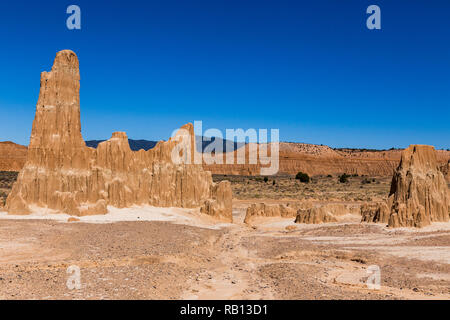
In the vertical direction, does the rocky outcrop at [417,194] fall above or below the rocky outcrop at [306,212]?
above

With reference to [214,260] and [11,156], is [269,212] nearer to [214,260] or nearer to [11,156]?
[214,260]

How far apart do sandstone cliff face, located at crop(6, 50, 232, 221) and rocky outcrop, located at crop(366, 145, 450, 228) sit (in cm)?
1244

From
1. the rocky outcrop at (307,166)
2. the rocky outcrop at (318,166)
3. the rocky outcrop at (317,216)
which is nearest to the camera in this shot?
the rocky outcrop at (317,216)

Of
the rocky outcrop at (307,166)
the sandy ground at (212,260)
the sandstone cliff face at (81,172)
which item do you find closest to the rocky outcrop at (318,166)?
the rocky outcrop at (307,166)

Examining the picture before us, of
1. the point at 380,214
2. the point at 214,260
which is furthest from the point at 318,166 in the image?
the point at 214,260

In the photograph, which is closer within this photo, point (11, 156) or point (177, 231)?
point (177, 231)

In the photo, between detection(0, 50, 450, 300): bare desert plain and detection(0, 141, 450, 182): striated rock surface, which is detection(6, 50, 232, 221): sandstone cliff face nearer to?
detection(0, 50, 450, 300): bare desert plain

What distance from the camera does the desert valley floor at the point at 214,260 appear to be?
11562 mm

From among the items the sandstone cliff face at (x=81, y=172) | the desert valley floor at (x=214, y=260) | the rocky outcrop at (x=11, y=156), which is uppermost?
the rocky outcrop at (x=11, y=156)

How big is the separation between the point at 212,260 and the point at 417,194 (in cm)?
1301

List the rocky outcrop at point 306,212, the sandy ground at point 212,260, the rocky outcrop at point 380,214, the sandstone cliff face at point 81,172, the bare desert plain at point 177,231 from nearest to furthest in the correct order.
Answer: the sandy ground at point 212,260 → the bare desert plain at point 177,231 → the rocky outcrop at point 380,214 → the sandstone cliff face at point 81,172 → the rocky outcrop at point 306,212

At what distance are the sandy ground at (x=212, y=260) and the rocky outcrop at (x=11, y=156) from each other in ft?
324

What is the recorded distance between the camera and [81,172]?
1163 inches

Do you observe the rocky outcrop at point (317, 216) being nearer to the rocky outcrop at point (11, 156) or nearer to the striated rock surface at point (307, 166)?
the striated rock surface at point (307, 166)
